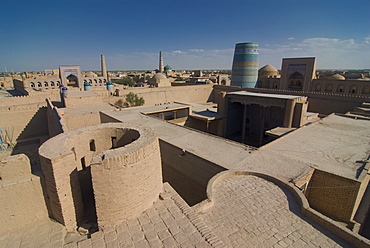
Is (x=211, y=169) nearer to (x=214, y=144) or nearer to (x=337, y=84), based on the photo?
(x=214, y=144)

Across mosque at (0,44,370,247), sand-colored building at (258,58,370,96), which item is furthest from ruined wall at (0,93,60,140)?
sand-colored building at (258,58,370,96)

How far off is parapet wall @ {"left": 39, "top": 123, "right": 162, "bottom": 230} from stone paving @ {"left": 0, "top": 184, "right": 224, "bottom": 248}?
0.24 metres

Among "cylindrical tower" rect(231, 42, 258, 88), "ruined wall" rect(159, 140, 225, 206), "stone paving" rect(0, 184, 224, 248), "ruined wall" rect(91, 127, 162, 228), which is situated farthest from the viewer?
"cylindrical tower" rect(231, 42, 258, 88)

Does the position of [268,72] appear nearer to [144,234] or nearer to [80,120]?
[80,120]

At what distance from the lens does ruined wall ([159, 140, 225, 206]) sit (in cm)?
706

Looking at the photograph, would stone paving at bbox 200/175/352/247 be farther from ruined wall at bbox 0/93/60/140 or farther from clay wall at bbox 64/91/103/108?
ruined wall at bbox 0/93/60/140

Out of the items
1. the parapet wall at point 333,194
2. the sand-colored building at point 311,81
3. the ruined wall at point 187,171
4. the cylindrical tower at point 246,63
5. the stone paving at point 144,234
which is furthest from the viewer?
the cylindrical tower at point 246,63

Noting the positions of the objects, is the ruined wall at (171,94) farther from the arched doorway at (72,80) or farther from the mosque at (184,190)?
the arched doorway at (72,80)

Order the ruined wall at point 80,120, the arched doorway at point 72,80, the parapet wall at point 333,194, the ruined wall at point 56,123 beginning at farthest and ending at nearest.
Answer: the arched doorway at point 72,80, the ruined wall at point 80,120, the ruined wall at point 56,123, the parapet wall at point 333,194

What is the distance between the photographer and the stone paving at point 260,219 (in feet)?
13.4

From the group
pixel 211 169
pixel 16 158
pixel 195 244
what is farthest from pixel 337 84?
pixel 16 158

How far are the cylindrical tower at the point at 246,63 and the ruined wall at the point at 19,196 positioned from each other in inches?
852

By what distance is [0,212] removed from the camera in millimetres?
4223

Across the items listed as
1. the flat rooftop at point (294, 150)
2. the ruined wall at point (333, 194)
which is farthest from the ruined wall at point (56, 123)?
the ruined wall at point (333, 194)
